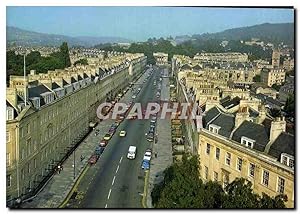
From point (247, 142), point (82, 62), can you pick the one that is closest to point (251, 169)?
point (247, 142)

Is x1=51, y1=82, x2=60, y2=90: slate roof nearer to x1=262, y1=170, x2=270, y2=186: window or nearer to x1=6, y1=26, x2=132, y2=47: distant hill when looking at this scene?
x1=6, y1=26, x2=132, y2=47: distant hill

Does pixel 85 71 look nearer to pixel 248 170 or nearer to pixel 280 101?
pixel 280 101

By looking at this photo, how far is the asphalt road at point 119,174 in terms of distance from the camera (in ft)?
38.9

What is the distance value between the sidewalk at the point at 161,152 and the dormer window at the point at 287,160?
3.42 metres

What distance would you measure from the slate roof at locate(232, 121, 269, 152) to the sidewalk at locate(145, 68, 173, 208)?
269cm

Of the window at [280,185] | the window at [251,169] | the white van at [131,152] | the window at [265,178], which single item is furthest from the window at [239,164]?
the white van at [131,152]

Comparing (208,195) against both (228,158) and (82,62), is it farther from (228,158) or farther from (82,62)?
(82,62)

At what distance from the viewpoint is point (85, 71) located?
22875 mm

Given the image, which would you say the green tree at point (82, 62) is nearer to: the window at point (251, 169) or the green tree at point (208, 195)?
the window at point (251, 169)

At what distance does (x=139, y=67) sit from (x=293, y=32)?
54.9 ft

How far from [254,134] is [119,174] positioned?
4.65 m

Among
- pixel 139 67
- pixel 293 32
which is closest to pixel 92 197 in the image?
pixel 293 32

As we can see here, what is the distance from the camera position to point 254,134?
11359 millimetres

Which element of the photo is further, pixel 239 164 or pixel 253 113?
pixel 253 113
